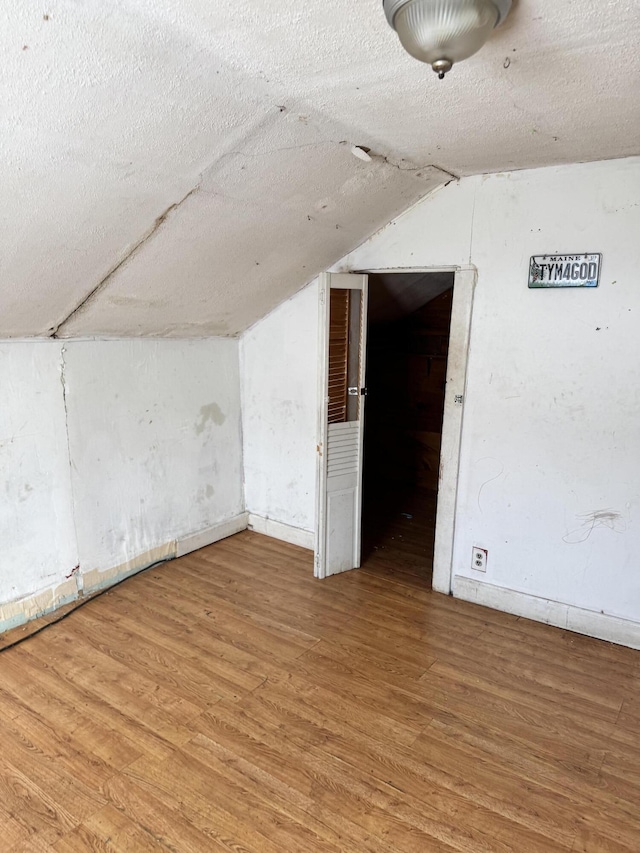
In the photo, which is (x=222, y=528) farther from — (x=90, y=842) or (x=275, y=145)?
(x=275, y=145)

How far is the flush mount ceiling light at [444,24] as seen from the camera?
1.22 metres

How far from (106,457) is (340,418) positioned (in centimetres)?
133

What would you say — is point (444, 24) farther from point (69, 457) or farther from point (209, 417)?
point (209, 417)

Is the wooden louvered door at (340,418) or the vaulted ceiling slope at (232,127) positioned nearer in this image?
the vaulted ceiling slope at (232,127)

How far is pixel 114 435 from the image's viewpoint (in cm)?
307

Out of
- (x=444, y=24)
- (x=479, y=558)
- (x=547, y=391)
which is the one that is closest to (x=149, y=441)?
(x=479, y=558)

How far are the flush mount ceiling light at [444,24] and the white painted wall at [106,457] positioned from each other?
217 cm

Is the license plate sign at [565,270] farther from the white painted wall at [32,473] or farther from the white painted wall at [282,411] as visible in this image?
the white painted wall at [32,473]

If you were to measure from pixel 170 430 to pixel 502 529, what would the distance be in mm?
2010

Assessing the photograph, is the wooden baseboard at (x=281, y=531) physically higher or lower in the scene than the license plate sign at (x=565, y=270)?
lower

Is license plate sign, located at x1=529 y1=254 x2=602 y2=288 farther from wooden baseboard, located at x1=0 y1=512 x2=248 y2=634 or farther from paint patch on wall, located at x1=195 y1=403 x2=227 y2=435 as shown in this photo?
wooden baseboard, located at x1=0 y1=512 x2=248 y2=634

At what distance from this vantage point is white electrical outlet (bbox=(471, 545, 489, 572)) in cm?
297

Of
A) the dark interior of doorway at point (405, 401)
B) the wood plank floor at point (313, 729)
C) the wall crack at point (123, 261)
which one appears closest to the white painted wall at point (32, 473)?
the wall crack at point (123, 261)

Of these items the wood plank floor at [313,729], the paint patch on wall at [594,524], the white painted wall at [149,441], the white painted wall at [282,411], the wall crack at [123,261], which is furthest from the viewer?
the white painted wall at [282,411]
